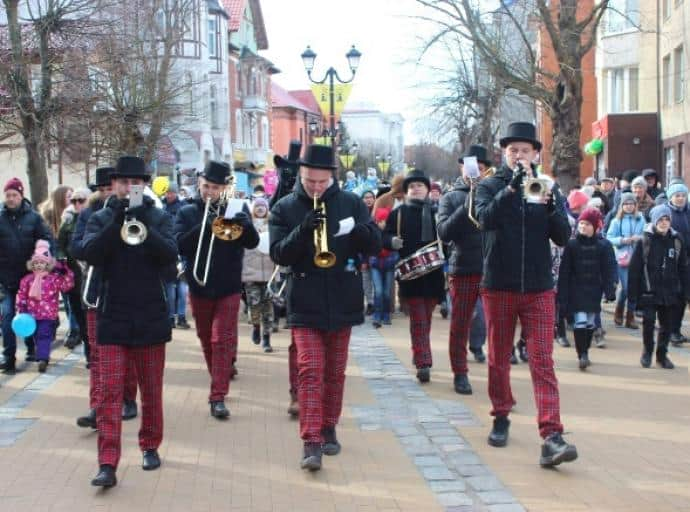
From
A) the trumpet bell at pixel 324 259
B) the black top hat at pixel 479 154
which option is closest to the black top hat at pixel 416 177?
the black top hat at pixel 479 154

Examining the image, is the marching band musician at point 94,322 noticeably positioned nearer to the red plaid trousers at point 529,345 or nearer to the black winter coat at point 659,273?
the red plaid trousers at point 529,345

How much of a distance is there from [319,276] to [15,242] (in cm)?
519

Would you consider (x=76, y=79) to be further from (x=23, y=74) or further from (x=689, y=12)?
(x=689, y=12)

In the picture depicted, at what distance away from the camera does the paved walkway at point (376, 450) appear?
573cm

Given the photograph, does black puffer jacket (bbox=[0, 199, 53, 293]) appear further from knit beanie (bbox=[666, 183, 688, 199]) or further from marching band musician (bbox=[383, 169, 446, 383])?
knit beanie (bbox=[666, 183, 688, 199])

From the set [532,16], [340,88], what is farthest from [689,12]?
[340,88]

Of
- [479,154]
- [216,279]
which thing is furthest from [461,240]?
[216,279]

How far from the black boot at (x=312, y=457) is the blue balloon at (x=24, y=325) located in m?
4.82

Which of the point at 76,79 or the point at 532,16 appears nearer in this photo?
the point at 76,79

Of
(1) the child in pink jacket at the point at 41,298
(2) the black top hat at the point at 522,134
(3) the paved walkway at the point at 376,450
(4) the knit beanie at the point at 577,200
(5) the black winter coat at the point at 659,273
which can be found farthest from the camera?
(4) the knit beanie at the point at 577,200

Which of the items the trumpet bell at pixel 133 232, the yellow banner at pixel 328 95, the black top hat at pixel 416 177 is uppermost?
the yellow banner at pixel 328 95

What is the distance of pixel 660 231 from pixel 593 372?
1.73 meters

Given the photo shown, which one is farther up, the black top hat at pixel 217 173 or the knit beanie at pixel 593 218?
the black top hat at pixel 217 173

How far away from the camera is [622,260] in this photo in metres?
13.1
